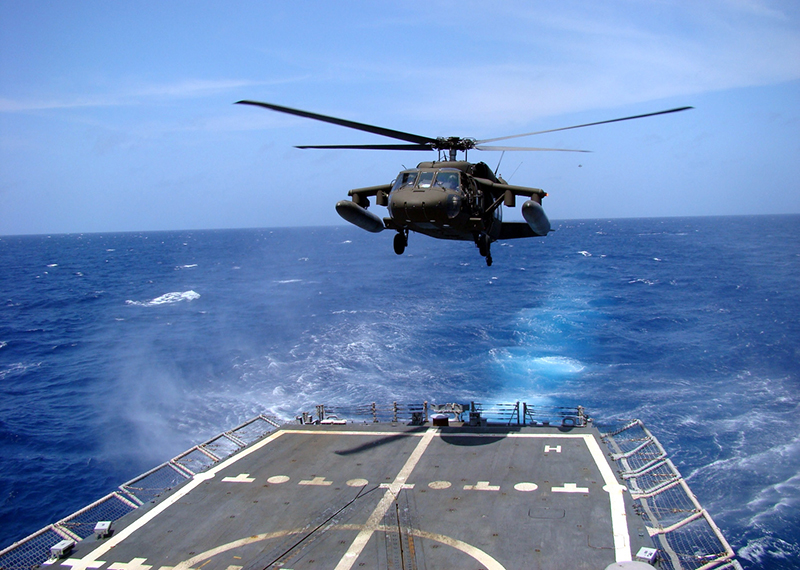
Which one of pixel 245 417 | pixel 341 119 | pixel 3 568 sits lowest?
pixel 245 417

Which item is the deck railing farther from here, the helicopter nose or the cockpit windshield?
the cockpit windshield

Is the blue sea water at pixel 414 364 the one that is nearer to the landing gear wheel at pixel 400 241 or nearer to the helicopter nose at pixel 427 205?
the landing gear wheel at pixel 400 241

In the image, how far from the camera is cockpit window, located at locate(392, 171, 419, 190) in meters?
18.5

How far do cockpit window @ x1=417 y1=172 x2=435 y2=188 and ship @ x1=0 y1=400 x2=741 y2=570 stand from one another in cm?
984

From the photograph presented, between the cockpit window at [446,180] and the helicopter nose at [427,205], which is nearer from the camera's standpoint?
the helicopter nose at [427,205]

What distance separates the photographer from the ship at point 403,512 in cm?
1519

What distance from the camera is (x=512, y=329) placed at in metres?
56.7

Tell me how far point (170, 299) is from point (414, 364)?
48.5m

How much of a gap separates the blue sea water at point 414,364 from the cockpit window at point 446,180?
20.5 m

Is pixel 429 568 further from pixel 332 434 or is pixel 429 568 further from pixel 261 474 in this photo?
pixel 332 434

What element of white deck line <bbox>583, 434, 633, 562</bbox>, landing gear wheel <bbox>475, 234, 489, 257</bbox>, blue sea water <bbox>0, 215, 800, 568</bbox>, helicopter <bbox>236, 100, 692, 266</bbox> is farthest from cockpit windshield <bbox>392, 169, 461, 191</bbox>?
blue sea water <bbox>0, 215, 800, 568</bbox>

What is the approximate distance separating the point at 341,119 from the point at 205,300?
7058 centimetres

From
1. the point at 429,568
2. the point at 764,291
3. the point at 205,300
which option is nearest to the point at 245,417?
the point at 429,568

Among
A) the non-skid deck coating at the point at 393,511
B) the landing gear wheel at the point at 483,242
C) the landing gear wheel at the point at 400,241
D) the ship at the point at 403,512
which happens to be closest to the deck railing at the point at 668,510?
the ship at the point at 403,512
